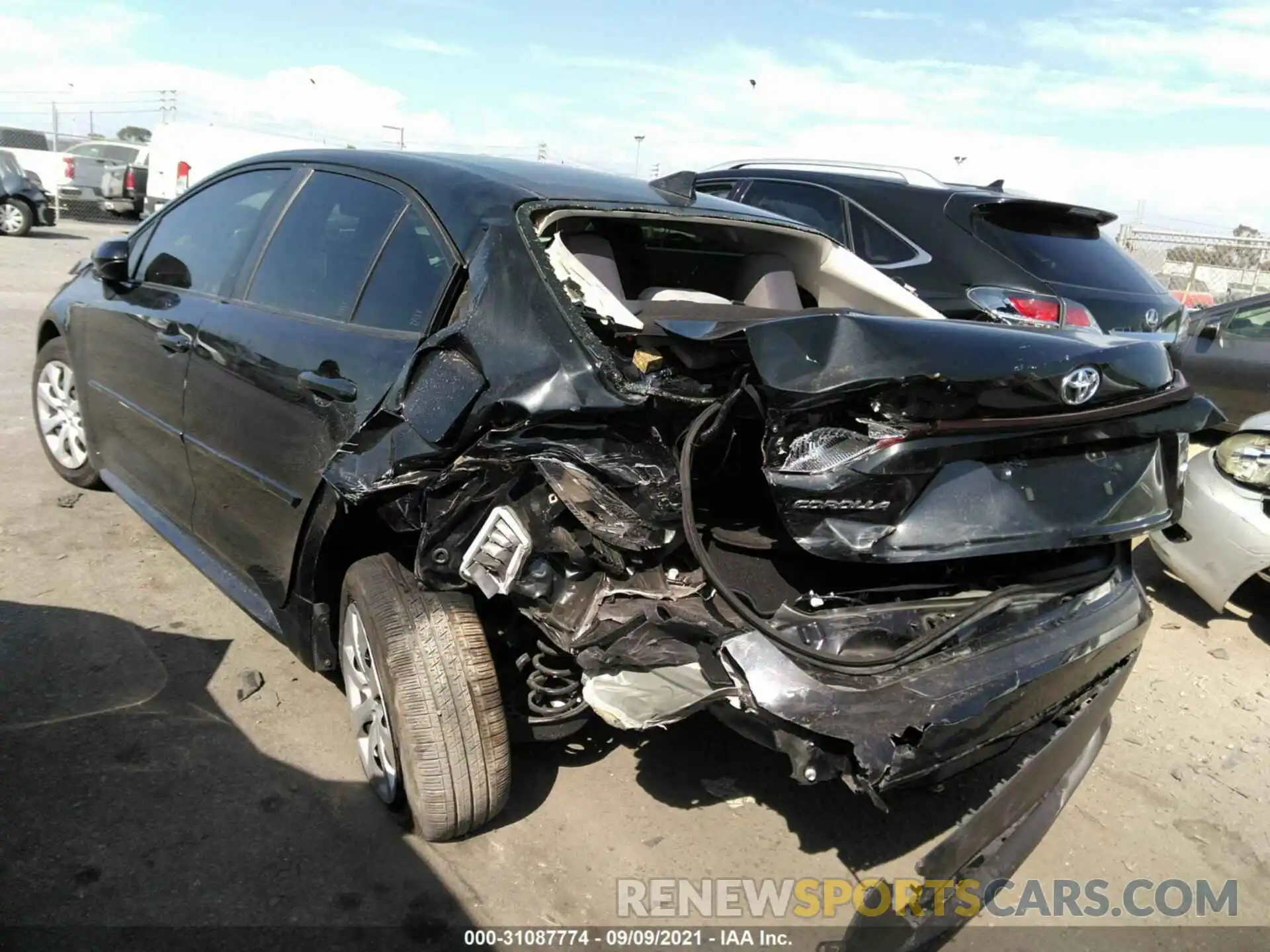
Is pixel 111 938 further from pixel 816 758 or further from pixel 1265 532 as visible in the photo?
pixel 1265 532

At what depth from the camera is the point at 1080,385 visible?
90.6 inches

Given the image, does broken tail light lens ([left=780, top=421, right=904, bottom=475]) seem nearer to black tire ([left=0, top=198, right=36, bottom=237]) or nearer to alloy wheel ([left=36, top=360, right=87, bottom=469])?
alloy wheel ([left=36, top=360, right=87, bottom=469])

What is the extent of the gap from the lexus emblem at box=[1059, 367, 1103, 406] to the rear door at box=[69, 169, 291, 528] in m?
2.75

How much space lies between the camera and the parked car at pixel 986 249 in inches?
214

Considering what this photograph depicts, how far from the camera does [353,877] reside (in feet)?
8.27

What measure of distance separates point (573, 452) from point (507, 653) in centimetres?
79

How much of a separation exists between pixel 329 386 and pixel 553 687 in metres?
1.08

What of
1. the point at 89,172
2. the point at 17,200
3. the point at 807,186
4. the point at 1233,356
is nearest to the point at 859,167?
the point at 807,186

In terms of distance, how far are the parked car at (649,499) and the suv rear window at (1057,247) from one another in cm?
310

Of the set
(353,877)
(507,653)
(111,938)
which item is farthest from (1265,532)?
(111,938)

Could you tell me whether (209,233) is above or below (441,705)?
above

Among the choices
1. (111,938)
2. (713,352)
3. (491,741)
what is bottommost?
(111,938)

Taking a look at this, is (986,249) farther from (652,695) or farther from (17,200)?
(17,200)

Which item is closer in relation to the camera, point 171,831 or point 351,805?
point 171,831
